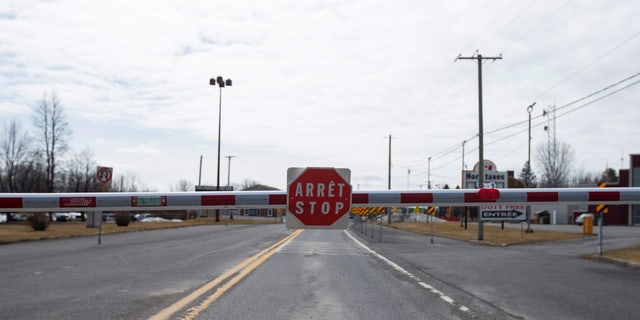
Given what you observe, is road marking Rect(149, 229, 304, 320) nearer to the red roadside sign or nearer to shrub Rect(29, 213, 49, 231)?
the red roadside sign

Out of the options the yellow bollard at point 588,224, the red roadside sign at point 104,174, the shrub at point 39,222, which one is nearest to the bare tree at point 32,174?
the shrub at point 39,222

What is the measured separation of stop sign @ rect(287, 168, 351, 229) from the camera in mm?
4633

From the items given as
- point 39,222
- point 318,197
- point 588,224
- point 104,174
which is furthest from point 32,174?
point 318,197

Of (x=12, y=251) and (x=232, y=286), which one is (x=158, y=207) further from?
(x=12, y=251)

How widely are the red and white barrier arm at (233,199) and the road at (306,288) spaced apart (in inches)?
96.0

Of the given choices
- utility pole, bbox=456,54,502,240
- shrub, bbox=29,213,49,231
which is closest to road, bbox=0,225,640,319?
utility pole, bbox=456,54,502,240

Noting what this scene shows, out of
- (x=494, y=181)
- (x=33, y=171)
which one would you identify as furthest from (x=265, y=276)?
(x=33, y=171)

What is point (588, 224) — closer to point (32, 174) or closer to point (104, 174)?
point (104, 174)

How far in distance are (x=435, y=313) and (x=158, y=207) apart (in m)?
4.25

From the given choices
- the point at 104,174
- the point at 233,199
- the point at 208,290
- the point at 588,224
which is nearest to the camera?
the point at 233,199

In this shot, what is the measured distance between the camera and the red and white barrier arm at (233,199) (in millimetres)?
5082

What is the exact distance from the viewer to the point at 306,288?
9.96 meters

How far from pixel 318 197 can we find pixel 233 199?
0.93 meters

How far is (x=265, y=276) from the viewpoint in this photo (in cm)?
1165
